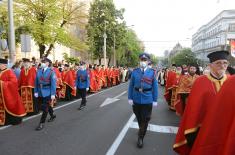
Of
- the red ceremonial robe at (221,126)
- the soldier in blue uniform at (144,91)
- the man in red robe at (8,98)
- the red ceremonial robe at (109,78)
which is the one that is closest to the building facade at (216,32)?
the red ceremonial robe at (109,78)

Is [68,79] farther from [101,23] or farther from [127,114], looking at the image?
[101,23]

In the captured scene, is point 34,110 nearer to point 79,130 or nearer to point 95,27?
point 79,130

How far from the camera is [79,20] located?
36.6 meters

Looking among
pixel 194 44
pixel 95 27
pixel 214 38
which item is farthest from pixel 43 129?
pixel 194 44

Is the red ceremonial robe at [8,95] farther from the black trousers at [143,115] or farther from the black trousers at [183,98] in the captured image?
the black trousers at [183,98]

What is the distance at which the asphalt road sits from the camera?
766cm

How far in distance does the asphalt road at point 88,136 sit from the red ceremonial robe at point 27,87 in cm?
56

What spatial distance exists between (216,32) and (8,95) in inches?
4534

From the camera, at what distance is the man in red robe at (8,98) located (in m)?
10.2

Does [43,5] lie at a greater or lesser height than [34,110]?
greater

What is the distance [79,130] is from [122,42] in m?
48.9

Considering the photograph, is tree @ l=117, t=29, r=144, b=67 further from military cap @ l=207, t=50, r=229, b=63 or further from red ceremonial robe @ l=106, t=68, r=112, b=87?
military cap @ l=207, t=50, r=229, b=63

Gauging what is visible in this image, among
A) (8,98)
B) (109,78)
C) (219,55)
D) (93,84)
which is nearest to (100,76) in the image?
(93,84)

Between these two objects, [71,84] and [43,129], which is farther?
[71,84]
